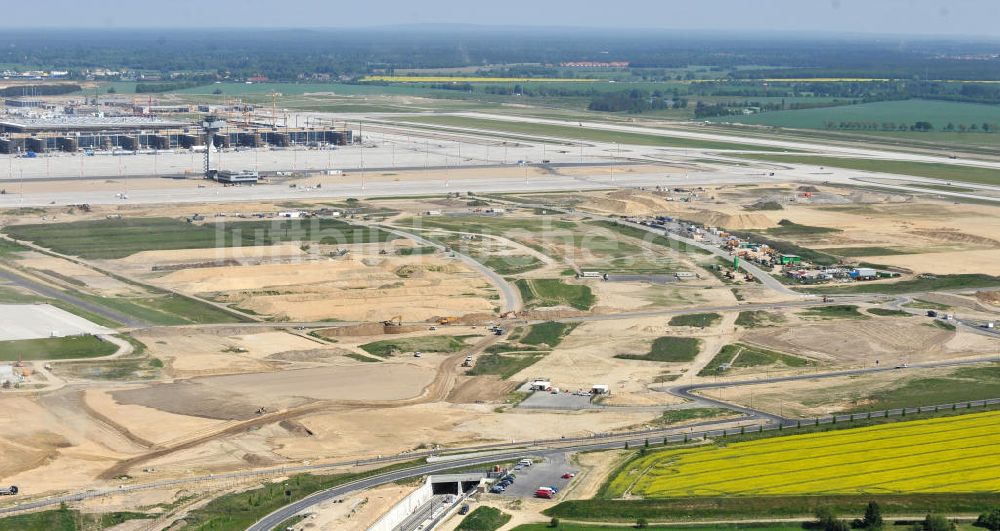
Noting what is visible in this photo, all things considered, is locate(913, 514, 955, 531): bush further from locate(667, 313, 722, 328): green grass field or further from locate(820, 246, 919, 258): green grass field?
locate(820, 246, 919, 258): green grass field

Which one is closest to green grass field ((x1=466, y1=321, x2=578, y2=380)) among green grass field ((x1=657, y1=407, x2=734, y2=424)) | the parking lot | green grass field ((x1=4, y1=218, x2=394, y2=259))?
green grass field ((x1=657, y1=407, x2=734, y2=424))

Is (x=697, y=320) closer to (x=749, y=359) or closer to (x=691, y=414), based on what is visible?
(x=749, y=359)

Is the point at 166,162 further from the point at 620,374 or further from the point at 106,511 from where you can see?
the point at 106,511

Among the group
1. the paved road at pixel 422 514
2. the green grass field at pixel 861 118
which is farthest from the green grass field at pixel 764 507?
the green grass field at pixel 861 118

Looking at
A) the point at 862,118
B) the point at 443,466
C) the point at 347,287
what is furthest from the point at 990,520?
the point at 862,118

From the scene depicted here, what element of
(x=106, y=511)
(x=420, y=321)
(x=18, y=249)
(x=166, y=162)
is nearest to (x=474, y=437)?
(x=106, y=511)
